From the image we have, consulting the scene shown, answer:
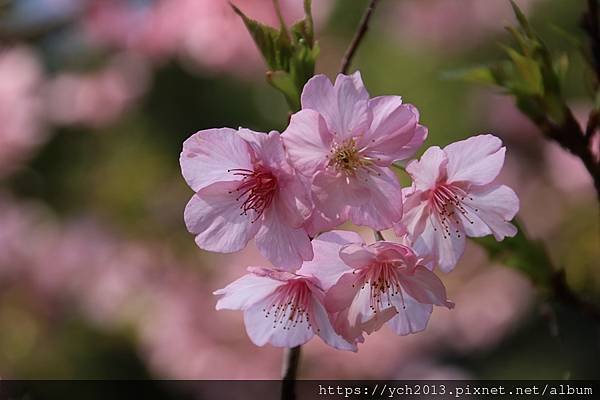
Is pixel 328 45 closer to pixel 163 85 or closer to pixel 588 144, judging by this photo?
pixel 163 85

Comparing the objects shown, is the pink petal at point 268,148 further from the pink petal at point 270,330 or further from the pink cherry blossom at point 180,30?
the pink cherry blossom at point 180,30

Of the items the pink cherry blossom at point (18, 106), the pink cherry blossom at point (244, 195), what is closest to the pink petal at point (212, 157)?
the pink cherry blossom at point (244, 195)

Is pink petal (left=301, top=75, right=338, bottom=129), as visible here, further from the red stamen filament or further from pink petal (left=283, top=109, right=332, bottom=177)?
the red stamen filament

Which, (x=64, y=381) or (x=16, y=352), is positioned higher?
(x=16, y=352)

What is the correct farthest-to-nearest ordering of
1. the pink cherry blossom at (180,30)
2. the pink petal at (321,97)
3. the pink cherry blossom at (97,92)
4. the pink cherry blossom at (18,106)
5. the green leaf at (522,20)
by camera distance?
the pink cherry blossom at (97,92) < the pink cherry blossom at (18,106) < the pink cherry blossom at (180,30) < the green leaf at (522,20) < the pink petal at (321,97)

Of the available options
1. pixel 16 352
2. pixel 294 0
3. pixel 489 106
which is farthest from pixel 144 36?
pixel 489 106

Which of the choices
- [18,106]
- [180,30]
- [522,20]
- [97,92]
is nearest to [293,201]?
[522,20]

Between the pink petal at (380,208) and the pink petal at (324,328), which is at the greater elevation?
the pink petal at (380,208)
